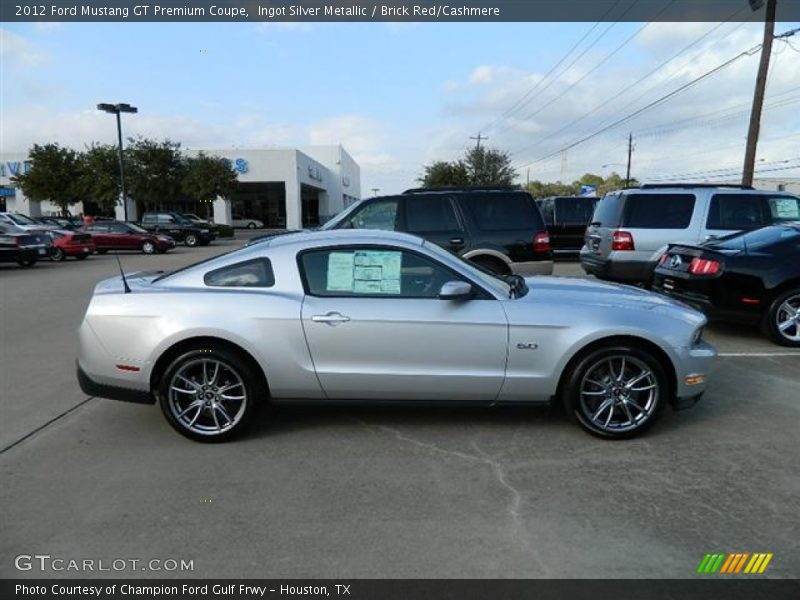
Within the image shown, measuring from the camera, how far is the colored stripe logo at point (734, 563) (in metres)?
2.74

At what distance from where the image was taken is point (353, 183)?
393 ft

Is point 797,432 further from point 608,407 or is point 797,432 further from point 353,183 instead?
point 353,183

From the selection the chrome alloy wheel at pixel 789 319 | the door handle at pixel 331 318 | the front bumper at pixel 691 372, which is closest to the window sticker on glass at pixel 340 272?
the door handle at pixel 331 318

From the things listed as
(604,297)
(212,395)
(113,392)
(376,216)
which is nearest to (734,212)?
(376,216)

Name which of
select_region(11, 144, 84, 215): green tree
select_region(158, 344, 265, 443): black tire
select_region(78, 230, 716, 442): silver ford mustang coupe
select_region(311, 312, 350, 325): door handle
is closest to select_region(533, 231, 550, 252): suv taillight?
select_region(78, 230, 716, 442): silver ford mustang coupe

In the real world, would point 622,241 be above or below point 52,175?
below

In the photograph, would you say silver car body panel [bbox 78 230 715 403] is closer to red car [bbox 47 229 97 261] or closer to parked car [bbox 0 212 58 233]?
parked car [bbox 0 212 58 233]

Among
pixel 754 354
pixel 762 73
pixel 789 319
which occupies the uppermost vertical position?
pixel 762 73

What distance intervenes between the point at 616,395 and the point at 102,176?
1741 inches

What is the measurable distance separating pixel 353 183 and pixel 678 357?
119 meters

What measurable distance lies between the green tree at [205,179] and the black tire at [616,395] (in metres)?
42.6

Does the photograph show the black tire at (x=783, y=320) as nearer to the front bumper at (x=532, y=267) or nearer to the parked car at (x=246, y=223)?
the front bumper at (x=532, y=267)

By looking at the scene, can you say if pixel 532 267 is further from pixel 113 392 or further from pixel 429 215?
pixel 113 392

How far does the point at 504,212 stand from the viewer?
843 cm
